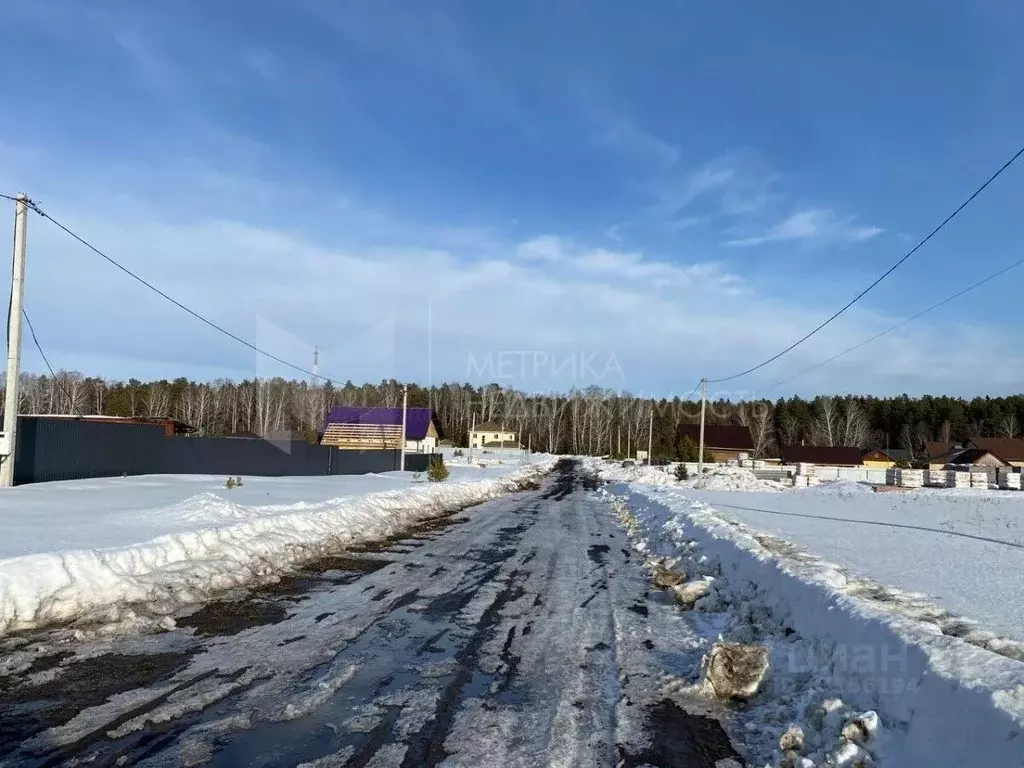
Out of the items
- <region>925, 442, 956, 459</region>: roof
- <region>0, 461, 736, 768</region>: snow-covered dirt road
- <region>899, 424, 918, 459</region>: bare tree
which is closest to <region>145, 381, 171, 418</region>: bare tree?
<region>0, 461, 736, 768</region>: snow-covered dirt road

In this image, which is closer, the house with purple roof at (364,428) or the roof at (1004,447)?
the house with purple roof at (364,428)

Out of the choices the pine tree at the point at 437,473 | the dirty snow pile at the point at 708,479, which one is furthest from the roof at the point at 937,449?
the pine tree at the point at 437,473

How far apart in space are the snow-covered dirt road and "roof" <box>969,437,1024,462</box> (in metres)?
81.0

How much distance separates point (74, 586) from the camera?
7566 mm

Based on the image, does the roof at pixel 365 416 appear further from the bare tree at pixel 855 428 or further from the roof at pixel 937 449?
the bare tree at pixel 855 428

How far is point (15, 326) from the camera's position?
1684 centimetres

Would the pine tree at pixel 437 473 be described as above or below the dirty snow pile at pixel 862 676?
below

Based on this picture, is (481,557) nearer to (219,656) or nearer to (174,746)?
(219,656)

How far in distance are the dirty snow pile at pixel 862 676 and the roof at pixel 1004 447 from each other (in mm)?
80325

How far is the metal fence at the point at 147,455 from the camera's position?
19109 mm

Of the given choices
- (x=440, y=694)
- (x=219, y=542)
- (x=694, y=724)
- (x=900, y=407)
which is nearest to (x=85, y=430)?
(x=219, y=542)

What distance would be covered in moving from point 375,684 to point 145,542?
18.2 feet

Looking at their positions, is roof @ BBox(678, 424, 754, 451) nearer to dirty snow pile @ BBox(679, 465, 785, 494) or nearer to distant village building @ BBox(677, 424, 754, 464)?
distant village building @ BBox(677, 424, 754, 464)

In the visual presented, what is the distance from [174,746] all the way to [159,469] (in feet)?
81.4
